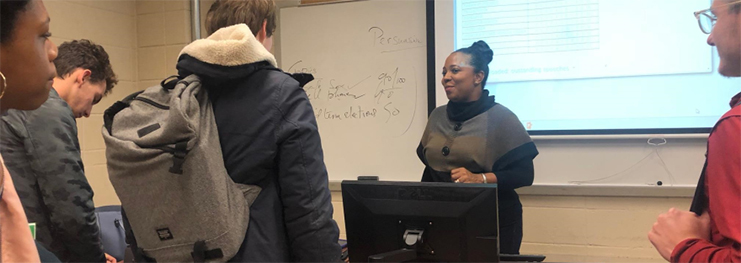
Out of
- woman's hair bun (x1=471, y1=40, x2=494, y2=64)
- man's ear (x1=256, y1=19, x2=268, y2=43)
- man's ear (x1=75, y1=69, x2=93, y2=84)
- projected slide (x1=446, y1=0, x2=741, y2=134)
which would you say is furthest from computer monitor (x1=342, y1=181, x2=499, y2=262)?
projected slide (x1=446, y1=0, x2=741, y2=134)

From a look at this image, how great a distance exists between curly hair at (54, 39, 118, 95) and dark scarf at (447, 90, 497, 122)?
1413 millimetres

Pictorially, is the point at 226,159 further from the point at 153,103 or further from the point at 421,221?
the point at 421,221

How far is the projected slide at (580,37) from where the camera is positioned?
7.52ft

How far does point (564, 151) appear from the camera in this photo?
2502 mm

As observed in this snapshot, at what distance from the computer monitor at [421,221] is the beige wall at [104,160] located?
1477 millimetres

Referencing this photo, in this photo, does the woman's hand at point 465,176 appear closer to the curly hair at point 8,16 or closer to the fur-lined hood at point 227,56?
the fur-lined hood at point 227,56

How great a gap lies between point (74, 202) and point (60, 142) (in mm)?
185

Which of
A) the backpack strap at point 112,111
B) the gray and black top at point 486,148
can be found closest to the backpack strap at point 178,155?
the backpack strap at point 112,111

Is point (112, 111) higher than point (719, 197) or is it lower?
higher

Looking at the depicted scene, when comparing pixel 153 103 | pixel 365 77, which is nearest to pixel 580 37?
pixel 365 77

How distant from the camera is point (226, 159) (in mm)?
1253

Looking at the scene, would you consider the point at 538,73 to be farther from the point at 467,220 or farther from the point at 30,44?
the point at 30,44

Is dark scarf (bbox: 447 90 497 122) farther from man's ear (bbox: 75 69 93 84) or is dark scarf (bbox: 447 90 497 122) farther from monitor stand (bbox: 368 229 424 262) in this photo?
man's ear (bbox: 75 69 93 84)

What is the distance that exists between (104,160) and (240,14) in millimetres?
2381
